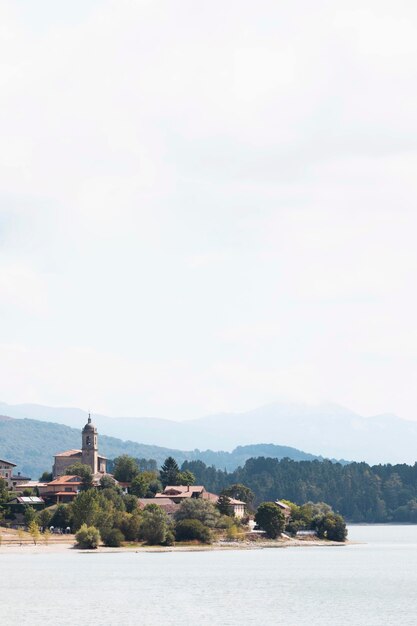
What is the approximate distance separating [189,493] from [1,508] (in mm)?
37012

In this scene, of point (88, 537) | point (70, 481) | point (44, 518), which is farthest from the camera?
point (70, 481)

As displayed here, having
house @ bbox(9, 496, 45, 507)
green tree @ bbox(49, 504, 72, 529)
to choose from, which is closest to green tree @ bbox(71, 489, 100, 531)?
green tree @ bbox(49, 504, 72, 529)

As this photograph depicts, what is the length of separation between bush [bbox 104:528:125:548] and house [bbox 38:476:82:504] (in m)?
29.4

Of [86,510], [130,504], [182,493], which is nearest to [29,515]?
[130,504]

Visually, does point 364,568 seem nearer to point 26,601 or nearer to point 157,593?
point 157,593

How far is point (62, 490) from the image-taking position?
588ft

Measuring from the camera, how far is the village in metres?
148

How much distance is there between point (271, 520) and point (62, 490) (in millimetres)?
33362

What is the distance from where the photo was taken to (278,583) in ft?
338

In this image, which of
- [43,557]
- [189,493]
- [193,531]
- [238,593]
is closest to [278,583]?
[238,593]

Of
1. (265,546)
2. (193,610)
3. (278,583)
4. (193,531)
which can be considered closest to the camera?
(193,610)

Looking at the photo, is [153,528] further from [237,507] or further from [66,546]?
[237,507]

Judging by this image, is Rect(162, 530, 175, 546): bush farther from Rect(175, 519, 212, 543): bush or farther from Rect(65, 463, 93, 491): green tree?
Rect(65, 463, 93, 491): green tree

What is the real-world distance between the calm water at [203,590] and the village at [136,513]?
722cm
